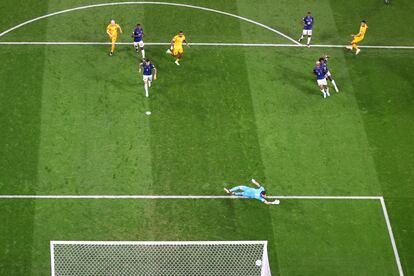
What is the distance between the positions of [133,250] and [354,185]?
8.08 m

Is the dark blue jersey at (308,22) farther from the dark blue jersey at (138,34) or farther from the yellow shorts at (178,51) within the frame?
the dark blue jersey at (138,34)

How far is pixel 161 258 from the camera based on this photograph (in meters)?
24.8

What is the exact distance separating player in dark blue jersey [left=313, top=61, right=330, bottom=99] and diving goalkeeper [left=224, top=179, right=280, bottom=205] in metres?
5.78

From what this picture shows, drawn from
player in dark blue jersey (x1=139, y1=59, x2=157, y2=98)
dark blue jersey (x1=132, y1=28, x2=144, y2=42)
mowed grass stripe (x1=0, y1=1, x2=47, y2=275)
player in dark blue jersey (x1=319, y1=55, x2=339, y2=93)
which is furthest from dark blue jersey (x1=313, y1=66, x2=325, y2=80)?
mowed grass stripe (x1=0, y1=1, x2=47, y2=275)

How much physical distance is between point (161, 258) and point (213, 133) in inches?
242

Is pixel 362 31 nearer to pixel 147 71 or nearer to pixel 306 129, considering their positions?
pixel 306 129

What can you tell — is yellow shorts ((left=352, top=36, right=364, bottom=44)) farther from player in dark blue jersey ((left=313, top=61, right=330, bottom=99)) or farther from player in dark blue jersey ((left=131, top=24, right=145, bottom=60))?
player in dark blue jersey ((left=131, top=24, right=145, bottom=60))

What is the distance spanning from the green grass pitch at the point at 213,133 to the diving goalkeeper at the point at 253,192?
333 mm

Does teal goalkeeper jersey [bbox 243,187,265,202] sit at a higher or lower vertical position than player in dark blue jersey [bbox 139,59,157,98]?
lower

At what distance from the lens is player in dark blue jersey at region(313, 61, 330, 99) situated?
100 ft

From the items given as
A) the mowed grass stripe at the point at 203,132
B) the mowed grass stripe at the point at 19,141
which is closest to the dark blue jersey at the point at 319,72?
the mowed grass stripe at the point at 203,132

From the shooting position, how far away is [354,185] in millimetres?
27734

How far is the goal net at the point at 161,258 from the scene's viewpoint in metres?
24.2

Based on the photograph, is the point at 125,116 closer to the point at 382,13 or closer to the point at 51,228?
the point at 51,228
